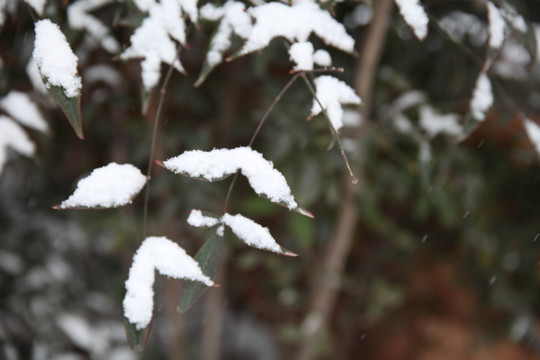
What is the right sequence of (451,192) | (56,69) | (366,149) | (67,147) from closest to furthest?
(56,69) < (366,149) < (451,192) < (67,147)

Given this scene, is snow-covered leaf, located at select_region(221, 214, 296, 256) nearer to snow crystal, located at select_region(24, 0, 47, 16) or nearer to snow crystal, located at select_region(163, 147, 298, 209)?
snow crystal, located at select_region(163, 147, 298, 209)

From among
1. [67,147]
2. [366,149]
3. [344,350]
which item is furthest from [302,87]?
[344,350]

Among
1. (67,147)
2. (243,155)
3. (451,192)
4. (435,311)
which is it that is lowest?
(435,311)

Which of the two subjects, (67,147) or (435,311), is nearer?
(67,147)

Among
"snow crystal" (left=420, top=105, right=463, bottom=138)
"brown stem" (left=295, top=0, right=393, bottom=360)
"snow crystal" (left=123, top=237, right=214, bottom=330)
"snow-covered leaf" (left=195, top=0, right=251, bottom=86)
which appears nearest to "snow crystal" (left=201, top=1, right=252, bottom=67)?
"snow-covered leaf" (left=195, top=0, right=251, bottom=86)

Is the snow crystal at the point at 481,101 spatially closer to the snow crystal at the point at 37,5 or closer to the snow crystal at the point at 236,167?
the snow crystal at the point at 236,167

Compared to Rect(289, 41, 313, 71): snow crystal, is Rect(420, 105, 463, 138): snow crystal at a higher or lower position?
lower

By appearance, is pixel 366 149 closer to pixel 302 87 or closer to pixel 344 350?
pixel 302 87
